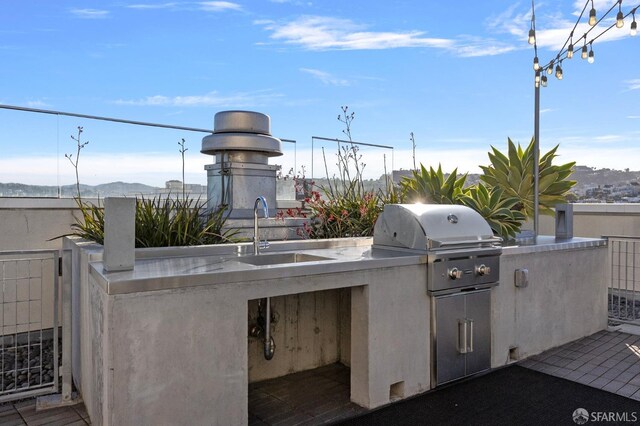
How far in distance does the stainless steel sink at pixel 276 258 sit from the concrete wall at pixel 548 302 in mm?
1537

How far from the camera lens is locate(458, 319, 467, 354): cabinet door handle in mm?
3210

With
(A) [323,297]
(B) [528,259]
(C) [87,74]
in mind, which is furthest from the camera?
(C) [87,74]

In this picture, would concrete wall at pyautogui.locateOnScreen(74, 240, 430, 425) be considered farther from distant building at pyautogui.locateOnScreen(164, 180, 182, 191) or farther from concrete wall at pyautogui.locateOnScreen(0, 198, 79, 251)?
distant building at pyautogui.locateOnScreen(164, 180, 182, 191)

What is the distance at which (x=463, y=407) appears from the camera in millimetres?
2857

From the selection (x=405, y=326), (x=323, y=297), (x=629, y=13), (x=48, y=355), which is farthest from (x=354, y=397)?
(x=629, y=13)

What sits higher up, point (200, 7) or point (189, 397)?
point (200, 7)

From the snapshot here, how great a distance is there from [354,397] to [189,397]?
46.9 inches

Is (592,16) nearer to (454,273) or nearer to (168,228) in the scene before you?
(454,273)

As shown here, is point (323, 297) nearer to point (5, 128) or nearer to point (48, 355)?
point (48, 355)

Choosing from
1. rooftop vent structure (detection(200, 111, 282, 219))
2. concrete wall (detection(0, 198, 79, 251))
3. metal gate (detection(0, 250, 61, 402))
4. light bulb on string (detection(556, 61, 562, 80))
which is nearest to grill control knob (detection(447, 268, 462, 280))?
rooftop vent structure (detection(200, 111, 282, 219))

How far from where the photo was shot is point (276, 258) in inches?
129

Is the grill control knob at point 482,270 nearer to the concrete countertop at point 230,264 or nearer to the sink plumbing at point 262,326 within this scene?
the concrete countertop at point 230,264

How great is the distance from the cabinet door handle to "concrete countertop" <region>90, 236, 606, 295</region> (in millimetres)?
568

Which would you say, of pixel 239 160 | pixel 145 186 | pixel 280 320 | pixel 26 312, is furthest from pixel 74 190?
pixel 280 320
